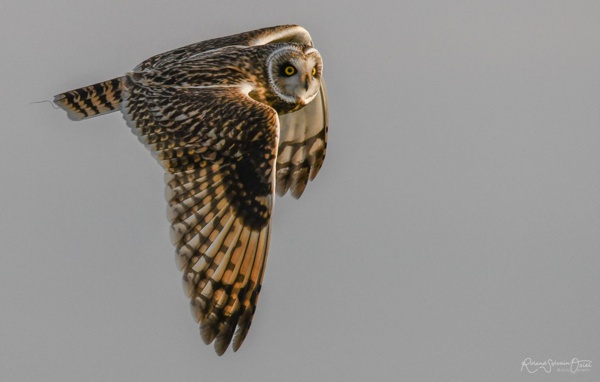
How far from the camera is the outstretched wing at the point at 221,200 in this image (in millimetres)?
8969

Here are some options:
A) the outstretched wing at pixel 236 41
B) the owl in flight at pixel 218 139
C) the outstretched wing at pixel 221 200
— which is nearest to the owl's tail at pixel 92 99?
the owl in flight at pixel 218 139

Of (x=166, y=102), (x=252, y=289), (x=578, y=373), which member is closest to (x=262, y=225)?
(x=252, y=289)

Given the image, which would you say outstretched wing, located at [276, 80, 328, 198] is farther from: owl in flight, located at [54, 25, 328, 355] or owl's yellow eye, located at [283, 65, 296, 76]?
owl's yellow eye, located at [283, 65, 296, 76]

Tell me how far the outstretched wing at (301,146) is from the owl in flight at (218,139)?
20.5 inches

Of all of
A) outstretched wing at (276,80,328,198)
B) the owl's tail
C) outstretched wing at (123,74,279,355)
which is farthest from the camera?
outstretched wing at (276,80,328,198)

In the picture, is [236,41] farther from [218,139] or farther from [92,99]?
[218,139]

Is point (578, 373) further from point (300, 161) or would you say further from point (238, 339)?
point (238, 339)

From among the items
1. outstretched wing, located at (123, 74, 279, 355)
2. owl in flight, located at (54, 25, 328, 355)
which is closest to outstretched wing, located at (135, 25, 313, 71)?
owl in flight, located at (54, 25, 328, 355)

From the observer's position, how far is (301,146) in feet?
35.5

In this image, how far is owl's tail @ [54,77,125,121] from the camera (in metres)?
10.0

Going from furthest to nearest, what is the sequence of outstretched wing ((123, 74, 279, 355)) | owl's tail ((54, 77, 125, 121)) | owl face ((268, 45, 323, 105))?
owl's tail ((54, 77, 125, 121)) → owl face ((268, 45, 323, 105)) → outstretched wing ((123, 74, 279, 355))

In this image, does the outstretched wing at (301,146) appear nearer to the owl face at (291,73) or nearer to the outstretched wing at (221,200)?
the owl face at (291,73)

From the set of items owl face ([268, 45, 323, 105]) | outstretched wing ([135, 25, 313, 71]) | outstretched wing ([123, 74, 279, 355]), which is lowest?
outstretched wing ([123, 74, 279, 355])

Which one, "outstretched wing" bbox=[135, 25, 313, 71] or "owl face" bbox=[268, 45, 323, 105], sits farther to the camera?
"outstretched wing" bbox=[135, 25, 313, 71]
